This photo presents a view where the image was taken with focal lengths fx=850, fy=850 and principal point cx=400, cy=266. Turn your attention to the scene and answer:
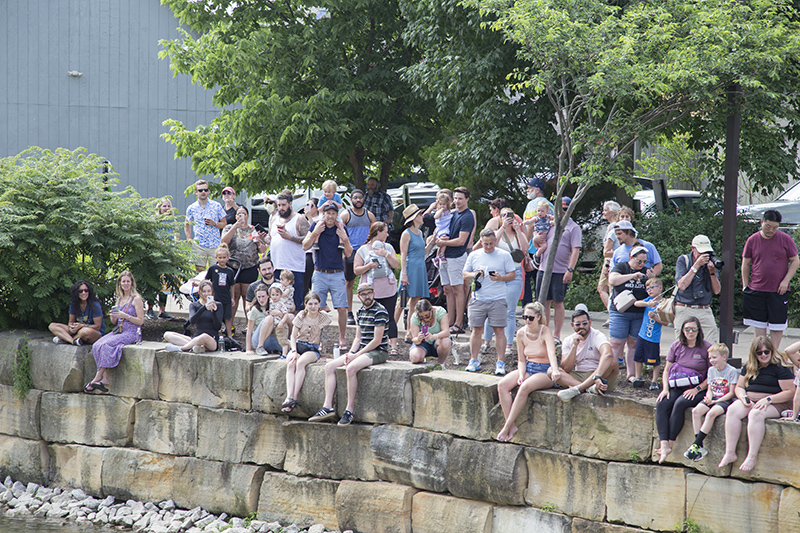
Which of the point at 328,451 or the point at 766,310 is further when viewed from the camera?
→ the point at 328,451

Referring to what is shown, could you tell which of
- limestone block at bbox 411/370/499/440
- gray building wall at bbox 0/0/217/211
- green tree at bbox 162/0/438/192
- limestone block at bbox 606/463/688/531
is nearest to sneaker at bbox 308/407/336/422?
limestone block at bbox 411/370/499/440

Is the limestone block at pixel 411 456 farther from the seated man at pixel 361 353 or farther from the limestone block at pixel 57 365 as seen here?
the limestone block at pixel 57 365

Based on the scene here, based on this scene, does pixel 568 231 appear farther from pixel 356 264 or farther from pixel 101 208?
pixel 101 208

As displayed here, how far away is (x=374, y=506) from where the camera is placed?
822 centimetres

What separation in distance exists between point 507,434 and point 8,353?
20.4 ft

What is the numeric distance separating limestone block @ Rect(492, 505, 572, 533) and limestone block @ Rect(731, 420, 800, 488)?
65.9 inches

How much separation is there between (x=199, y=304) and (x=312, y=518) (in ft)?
8.41

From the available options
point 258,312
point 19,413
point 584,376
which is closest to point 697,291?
point 584,376

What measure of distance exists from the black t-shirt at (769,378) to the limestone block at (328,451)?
3597 mm

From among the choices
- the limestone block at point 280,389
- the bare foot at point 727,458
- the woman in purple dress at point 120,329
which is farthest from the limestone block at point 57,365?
the bare foot at point 727,458

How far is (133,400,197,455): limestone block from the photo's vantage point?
938cm

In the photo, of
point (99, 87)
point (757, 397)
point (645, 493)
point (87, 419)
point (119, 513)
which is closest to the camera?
point (757, 397)

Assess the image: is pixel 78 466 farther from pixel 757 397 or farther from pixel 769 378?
pixel 769 378

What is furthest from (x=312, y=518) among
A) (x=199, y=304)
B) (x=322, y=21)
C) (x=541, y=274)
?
(x=322, y=21)
